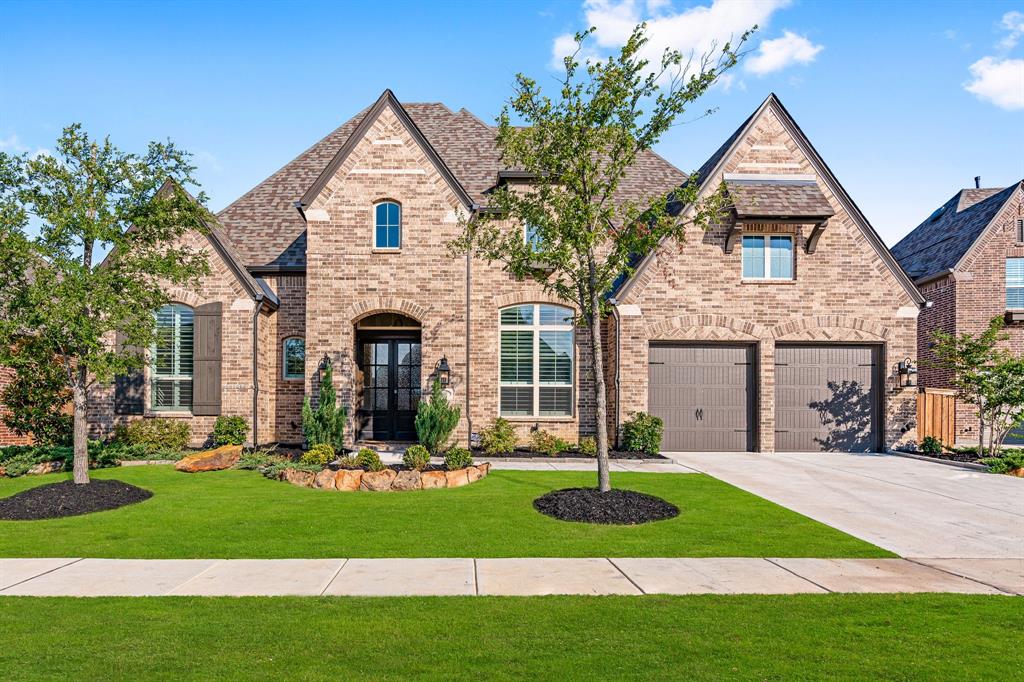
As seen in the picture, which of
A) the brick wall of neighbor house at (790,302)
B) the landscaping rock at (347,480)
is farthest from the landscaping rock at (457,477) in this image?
the brick wall of neighbor house at (790,302)

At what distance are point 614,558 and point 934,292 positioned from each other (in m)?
21.6

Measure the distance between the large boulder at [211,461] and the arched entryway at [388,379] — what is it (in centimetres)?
390

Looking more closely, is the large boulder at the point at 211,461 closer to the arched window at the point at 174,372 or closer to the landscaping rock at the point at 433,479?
the arched window at the point at 174,372

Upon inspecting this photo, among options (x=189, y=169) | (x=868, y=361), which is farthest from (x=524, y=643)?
(x=868, y=361)

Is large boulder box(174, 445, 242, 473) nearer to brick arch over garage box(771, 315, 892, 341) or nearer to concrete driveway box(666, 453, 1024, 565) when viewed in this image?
concrete driveway box(666, 453, 1024, 565)

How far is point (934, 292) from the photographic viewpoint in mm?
21891

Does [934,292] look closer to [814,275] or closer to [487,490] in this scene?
[814,275]

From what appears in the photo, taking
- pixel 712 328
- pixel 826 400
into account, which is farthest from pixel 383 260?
pixel 826 400

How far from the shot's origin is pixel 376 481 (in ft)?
34.4

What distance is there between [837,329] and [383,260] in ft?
40.4

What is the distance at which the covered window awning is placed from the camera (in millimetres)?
15289

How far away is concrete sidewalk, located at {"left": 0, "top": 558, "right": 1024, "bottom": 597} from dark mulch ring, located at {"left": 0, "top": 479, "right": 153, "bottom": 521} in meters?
2.55

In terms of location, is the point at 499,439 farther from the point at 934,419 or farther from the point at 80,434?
the point at 934,419

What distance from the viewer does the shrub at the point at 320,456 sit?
40.5 ft
